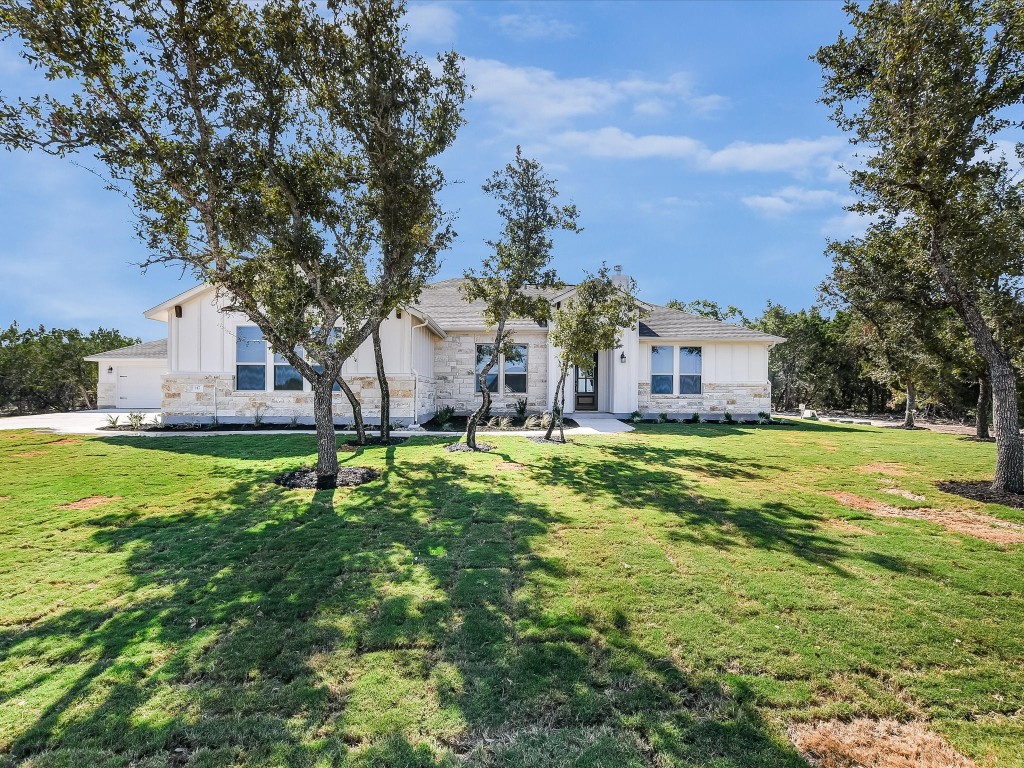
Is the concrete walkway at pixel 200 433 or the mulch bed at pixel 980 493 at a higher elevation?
the concrete walkway at pixel 200 433

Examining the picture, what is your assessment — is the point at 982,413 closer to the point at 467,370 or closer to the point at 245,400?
the point at 467,370

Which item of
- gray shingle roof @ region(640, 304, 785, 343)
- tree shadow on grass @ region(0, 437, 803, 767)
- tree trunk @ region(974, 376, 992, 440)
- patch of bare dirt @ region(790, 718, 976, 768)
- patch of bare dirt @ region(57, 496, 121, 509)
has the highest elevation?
gray shingle roof @ region(640, 304, 785, 343)

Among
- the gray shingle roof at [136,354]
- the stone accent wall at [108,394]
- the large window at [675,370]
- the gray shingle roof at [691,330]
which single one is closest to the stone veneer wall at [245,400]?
the gray shingle roof at [136,354]

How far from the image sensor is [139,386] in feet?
74.6

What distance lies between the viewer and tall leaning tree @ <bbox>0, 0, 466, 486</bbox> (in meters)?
6.41

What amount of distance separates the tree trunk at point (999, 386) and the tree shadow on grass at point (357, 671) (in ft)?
25.8

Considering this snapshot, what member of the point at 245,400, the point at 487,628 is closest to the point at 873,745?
the point at 487,628

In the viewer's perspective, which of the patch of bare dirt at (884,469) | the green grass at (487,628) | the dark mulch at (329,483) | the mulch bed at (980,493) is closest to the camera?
the green grass at (487,628)

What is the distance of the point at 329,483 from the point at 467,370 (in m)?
10.9

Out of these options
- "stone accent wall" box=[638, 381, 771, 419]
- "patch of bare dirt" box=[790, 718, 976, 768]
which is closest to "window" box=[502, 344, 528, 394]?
"stone accent wall" box=[638, 381, 771, 419]

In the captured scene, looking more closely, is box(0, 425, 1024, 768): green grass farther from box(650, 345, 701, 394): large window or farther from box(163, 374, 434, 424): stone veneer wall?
box(650, 345, 701, 394): large window

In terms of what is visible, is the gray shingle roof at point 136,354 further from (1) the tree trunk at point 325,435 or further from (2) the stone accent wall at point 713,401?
(2) the stone accent wall at point 713,401

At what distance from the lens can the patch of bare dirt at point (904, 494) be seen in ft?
23.2

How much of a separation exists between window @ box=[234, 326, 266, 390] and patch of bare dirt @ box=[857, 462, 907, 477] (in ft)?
53.7
